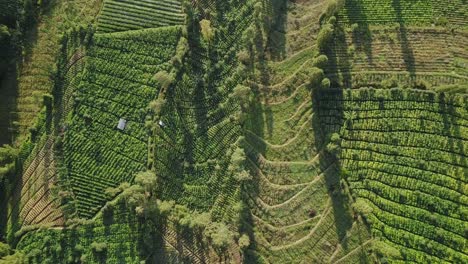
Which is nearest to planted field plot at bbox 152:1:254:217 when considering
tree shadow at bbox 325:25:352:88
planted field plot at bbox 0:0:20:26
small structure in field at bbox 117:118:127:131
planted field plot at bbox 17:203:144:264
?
small structure in field at bbox 117:118:127:131

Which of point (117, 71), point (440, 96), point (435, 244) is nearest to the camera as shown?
point (435, 244)

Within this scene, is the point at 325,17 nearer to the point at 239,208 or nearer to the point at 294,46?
the point at 294,46

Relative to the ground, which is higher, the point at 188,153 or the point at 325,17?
the point at 325,17

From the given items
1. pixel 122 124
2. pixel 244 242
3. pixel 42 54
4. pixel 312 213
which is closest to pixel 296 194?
pixel 312 213

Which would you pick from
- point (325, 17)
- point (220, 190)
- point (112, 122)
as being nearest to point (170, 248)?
A: point (220, 190)

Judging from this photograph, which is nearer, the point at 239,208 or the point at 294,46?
the point at 239,208

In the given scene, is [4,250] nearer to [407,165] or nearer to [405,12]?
[407,165]
